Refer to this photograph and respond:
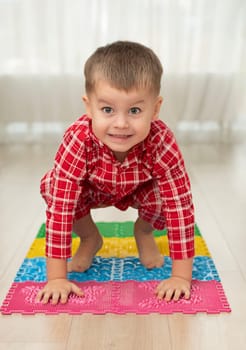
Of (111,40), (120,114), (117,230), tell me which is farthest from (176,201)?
(111,40)

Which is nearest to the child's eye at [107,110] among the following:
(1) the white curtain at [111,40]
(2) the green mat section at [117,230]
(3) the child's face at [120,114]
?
(3) the child's face at [120,114]

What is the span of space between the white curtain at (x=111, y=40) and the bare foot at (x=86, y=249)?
4.37ft

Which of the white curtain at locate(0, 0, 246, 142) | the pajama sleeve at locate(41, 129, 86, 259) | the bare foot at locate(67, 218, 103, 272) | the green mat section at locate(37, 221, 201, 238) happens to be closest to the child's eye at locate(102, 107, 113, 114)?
the pajama sleeve at locate(41, 129, 86, 259)

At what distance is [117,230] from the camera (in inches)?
57.9

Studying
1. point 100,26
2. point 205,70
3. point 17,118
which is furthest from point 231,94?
point 17,118

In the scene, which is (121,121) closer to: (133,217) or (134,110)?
(134,110)

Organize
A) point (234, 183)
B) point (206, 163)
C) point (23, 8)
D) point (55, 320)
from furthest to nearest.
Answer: point (23, 8) → point (206, 163) → point (234, 183) → point (55, 320)

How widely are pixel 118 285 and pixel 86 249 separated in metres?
0.14

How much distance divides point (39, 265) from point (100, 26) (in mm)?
1475

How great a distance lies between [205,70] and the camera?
249 centimetres

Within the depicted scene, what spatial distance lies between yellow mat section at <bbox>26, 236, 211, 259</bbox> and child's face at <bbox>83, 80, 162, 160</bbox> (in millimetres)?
355

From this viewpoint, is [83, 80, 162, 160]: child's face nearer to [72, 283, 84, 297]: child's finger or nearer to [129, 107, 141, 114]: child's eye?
[129, 107, 141, 114]: child's eye

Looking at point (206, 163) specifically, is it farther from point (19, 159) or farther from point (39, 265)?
point (39, 265)

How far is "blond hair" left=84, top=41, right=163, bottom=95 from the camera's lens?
3.18 ft
